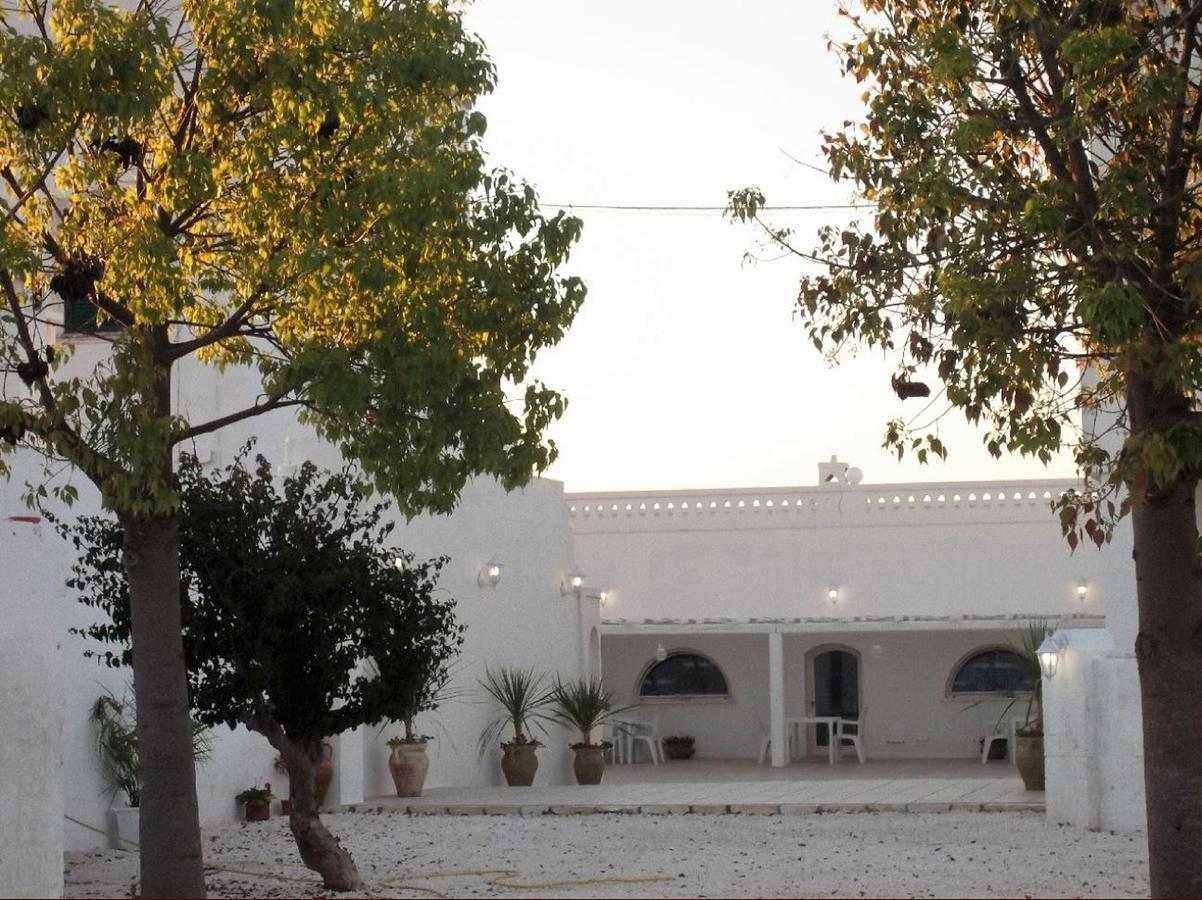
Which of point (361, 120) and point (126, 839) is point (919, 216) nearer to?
point (361, 120)

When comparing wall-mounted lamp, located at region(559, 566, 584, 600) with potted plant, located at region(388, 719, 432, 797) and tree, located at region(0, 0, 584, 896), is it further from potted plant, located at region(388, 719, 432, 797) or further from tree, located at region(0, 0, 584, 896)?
tree, located at region(0, 0, 584, 896)

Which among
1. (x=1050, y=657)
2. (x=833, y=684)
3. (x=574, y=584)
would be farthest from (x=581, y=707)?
(x=1050, y=657)

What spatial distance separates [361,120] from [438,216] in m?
0.66

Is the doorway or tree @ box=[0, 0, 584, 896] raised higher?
tree @ box=[0, 0, 584, 896]

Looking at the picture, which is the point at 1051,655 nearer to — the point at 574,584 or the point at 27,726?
the point at 27,726

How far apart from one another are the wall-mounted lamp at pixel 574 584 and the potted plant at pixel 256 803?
8.21 meters

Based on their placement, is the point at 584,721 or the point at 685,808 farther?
the point at 584,721

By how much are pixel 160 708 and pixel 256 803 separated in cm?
653

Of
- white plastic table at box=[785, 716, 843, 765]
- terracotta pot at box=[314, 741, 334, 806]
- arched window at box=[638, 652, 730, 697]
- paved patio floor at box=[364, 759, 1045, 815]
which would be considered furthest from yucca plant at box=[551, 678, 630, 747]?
arched window at box=[638, 652, 730, 697]

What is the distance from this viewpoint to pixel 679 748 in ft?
83.9

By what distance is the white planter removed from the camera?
1274cm

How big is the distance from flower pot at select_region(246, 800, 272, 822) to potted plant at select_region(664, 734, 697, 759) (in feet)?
37.5

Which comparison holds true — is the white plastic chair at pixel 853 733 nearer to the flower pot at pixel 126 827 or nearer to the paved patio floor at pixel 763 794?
the paved patio floor at pixel 763 794

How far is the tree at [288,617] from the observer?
32.6 feet
